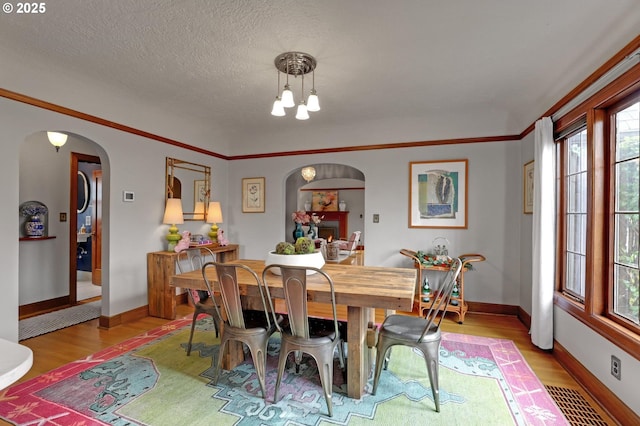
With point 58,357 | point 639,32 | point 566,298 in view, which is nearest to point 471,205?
point 566,298

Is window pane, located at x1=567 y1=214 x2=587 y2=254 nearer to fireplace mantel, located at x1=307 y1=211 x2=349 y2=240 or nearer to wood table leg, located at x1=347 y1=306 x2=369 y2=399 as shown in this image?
wood table leg, located at x1=347 y1=306 x2=369 y2=399

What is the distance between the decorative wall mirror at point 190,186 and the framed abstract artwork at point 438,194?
297 cm

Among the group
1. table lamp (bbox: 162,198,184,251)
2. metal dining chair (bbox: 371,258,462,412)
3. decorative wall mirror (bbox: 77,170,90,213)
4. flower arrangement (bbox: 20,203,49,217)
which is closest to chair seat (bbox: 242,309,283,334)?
metal dining chair (bbox: 371,258,462,412)

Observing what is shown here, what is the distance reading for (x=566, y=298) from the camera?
264 cm

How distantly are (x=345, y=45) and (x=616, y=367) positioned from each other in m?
2.76

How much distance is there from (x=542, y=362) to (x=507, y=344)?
0.38m

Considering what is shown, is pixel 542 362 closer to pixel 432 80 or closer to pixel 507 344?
pixel 507 344

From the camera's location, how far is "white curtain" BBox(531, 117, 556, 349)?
2.77 metres

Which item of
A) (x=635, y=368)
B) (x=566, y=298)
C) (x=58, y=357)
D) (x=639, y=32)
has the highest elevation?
(x=639, y=32)

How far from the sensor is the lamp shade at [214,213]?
467 centimetres

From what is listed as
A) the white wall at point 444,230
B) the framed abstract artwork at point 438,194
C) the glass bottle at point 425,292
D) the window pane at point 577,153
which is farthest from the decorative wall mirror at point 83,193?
the window pane at point 577,153

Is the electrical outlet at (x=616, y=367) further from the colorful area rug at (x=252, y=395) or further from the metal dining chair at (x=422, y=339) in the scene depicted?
the metal dining chair at (x=422, y=339)

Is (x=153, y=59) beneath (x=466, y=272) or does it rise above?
above

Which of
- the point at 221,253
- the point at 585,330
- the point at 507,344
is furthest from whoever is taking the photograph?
the point at 221,253
